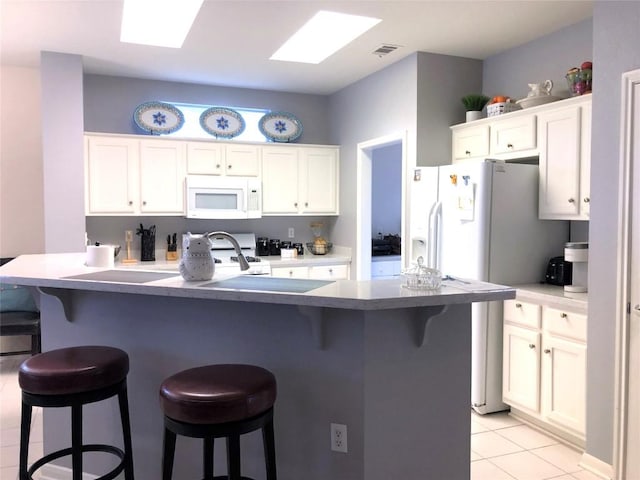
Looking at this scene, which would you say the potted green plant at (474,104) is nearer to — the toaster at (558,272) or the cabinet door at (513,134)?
the cabinet door at (513,134)

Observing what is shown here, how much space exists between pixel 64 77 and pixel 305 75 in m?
2.15

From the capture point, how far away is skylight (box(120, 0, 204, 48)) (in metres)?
3.40

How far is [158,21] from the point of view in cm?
372

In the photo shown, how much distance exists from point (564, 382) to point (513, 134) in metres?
1.75

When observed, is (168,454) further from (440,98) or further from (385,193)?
(385,193)

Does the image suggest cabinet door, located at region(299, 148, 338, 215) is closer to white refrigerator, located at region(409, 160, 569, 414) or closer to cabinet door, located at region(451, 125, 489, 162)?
cabinet door, located at region(451, 125, 489, 162)

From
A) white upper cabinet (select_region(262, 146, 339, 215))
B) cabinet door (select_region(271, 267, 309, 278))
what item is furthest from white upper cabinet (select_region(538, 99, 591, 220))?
white upper cabinet (select_region(262, 146, 339, 215))

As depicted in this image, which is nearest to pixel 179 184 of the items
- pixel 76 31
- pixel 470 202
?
pixel 76 31

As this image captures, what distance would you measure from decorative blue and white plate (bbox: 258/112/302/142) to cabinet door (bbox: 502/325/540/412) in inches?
127

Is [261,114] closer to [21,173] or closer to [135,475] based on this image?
[21,173]

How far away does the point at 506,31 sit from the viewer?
383cm

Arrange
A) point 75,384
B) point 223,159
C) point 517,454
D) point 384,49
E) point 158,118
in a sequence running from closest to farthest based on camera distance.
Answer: point 75,384 → point 517,454 → point 384,49 → point 158,118 → point 223,159

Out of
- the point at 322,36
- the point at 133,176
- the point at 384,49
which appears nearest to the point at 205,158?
the point at 133,176

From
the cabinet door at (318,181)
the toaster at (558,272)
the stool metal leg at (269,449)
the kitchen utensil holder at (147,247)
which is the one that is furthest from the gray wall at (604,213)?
the kitchen utensil holder at (147,247)
